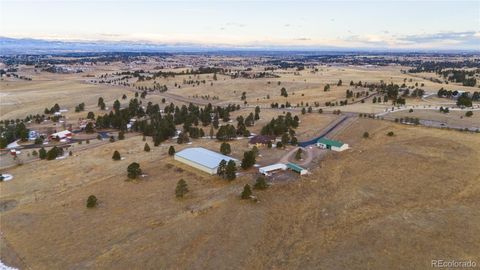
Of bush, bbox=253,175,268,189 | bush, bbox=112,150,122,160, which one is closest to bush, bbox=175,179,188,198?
bush, bbox=253,175,268,189

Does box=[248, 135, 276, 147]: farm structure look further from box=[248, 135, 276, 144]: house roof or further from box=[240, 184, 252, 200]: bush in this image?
box=[240, 184, 252, 200]: bush

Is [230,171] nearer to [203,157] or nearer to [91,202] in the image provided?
[203,157]

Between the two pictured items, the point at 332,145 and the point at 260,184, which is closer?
the point at 260,184

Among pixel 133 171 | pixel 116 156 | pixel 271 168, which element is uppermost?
pixel 271 168

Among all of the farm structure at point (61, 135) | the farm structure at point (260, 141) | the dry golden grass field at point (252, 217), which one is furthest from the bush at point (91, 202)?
the farm structure at point (61, 135)

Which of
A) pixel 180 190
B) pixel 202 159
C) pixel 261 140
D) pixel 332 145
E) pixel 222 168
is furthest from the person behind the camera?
pixel 261 140

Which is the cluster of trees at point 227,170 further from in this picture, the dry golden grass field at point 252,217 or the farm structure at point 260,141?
the farm structure at point 260,141

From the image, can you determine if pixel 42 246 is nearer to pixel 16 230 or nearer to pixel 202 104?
pixel 16 230

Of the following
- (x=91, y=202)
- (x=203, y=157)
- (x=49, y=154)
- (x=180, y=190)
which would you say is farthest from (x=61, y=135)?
(x=180, y=190)
